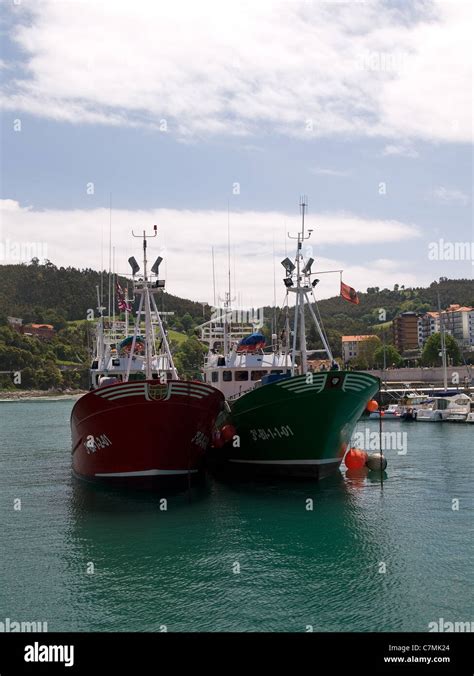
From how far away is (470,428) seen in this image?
6450 cm

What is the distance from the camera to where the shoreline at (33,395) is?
181375 mm

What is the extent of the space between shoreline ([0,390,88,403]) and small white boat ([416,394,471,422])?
4839 inches

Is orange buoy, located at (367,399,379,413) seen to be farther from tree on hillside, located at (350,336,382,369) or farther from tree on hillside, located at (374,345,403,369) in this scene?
tree on hillside, located at (350,336,382,369)

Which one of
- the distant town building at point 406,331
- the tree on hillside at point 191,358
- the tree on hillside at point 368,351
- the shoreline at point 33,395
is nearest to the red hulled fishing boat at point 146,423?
the tree on hillside at point 191,358

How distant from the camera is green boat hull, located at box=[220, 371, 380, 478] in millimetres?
27328

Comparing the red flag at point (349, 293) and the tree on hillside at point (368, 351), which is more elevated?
the red flag at point (349, 293)

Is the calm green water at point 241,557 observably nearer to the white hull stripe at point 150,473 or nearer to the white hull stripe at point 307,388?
the white hull stripe at point 150,473

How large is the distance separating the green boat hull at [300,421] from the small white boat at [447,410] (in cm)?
4412

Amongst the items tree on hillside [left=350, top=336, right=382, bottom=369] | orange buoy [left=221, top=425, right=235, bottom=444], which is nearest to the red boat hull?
orange buoy [left=221, top=425, right=235, bottom=444]

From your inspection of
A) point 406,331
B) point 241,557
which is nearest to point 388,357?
point 406,331

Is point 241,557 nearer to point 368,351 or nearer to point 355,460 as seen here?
point 355,460

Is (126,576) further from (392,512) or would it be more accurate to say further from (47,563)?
(392,512)

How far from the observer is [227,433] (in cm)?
3111
